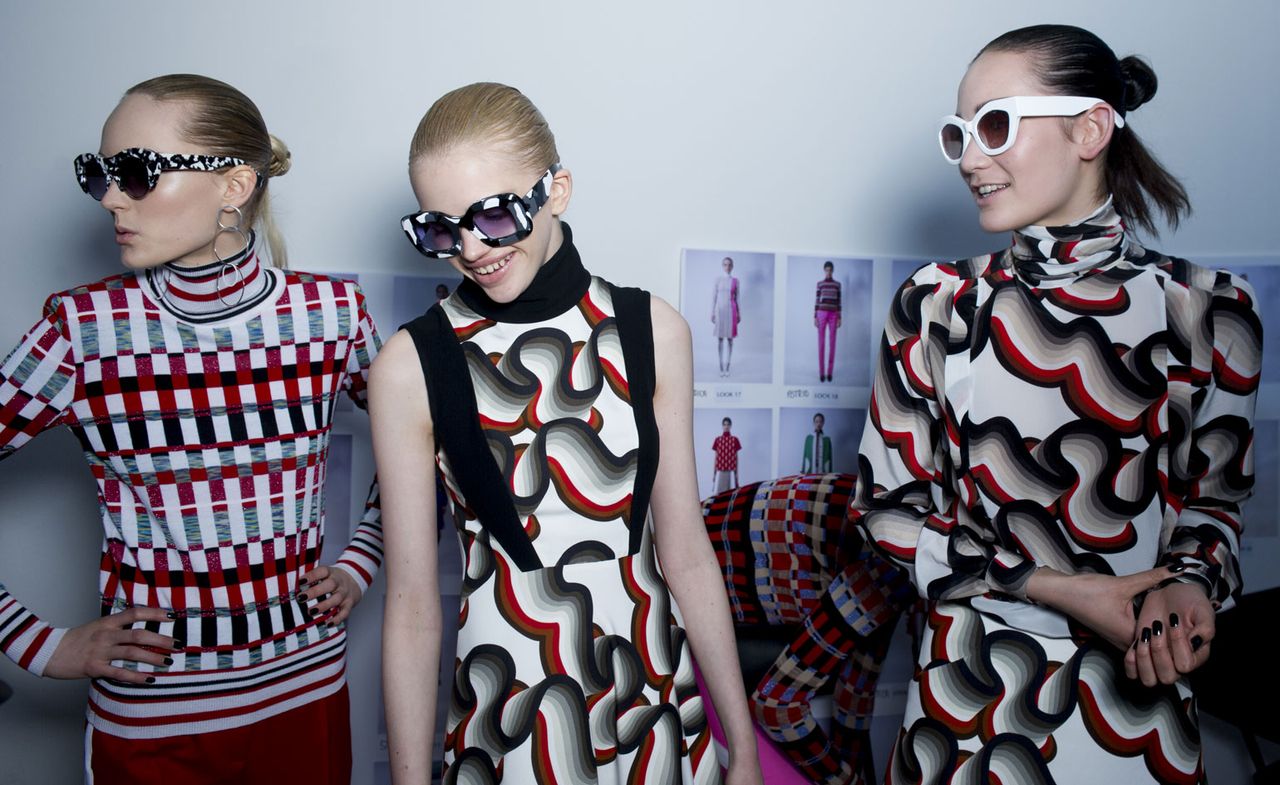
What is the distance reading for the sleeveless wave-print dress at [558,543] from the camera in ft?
4.26

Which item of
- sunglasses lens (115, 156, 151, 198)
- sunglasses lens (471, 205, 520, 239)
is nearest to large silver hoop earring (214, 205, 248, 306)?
sunglasses lens (115, 156, 151, 198)

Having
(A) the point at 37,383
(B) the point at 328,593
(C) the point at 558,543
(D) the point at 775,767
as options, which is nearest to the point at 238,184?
(A) the point at 37,383

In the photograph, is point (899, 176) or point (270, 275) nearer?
point (270, 275)

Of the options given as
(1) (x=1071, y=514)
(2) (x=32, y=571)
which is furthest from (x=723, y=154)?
(2) (x=32, y=571)

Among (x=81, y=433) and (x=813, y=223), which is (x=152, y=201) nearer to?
(x=81, y=433)

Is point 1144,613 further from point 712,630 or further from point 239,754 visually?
point 239,754

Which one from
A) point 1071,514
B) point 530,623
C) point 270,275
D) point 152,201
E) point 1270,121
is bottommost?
point 530,623

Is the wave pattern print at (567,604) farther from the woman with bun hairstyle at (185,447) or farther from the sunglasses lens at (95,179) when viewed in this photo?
the sunglasses lens at (95,179)

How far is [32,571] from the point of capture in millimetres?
2195

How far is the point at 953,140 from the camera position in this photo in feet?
5.03

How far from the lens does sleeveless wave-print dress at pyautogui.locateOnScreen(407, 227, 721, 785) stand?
4.26 feet

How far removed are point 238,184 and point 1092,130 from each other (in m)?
1.41

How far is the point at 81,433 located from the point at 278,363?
337 mm

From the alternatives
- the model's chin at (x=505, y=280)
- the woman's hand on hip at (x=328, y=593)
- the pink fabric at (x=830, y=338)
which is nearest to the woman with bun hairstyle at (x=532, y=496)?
the model's chin at (x=505, y=280)
